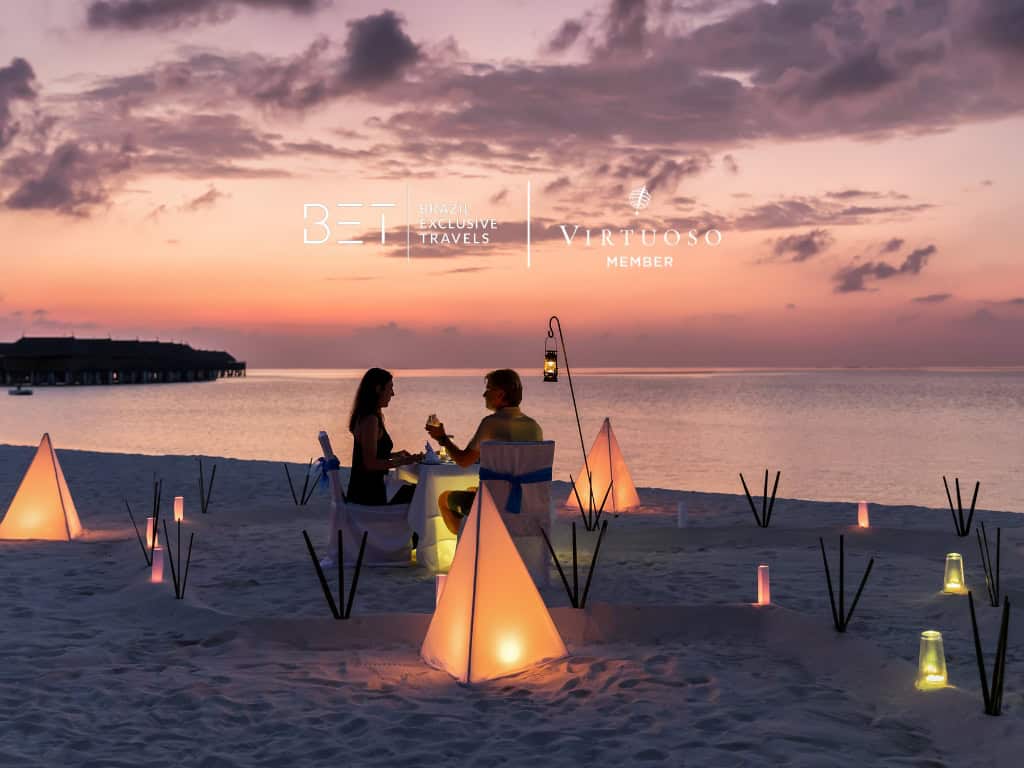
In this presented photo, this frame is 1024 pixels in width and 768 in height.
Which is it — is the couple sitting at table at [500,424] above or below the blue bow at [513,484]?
above

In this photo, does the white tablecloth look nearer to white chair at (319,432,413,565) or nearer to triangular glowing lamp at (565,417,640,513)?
white chair at (319,432,413,565)

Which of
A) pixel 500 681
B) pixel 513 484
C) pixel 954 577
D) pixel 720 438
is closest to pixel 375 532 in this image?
pixel 513 484

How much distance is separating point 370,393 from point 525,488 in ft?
4.59

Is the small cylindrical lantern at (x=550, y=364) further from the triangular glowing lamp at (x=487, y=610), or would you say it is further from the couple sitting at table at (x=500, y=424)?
the triangular glowing lamp at (x=487, y=610)

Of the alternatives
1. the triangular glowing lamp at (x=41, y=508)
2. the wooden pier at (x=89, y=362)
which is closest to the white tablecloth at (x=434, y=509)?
the triangular glowing lamp at (x=41, y=508)

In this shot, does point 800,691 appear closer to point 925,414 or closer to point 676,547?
point 676,547

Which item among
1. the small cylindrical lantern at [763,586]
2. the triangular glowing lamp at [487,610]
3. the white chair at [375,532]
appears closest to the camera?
the triangular glowing lamp at [487,610]

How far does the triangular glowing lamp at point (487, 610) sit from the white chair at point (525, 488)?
1953 millimetres

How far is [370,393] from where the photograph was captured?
25.1 feet

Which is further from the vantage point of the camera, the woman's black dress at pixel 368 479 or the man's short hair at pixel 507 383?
the woman's black dress at pixel 368 479

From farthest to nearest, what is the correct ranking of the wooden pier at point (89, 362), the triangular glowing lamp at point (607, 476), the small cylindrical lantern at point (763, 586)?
the wooden pier at point (89, 362) → the triangular glowing lamp at point (607, 476) → the small cylindrical lantern at point (763, 586)

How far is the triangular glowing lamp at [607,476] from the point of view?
1197 centimetres

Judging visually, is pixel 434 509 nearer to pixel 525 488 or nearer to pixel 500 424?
pixel 525 488

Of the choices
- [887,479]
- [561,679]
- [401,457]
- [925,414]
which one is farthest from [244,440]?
[925,414]
